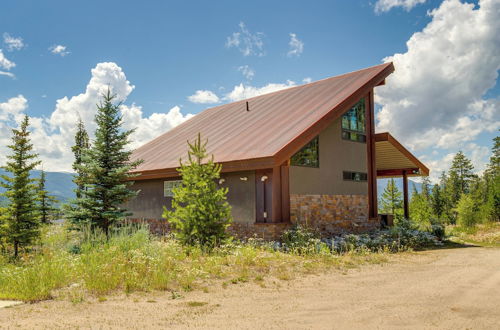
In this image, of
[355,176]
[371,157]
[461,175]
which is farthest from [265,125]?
Result: [461,175]

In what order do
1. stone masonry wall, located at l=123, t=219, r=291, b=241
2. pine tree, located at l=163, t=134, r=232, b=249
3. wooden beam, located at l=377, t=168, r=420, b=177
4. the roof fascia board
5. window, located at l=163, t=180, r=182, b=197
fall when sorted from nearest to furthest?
pine tree, located at l=163, t=134, r=232, b=249
the roof fascia board
stone masonry wall, located at l=123, t=219, r=291, b=241
window, located at l=163, t=180, r=182, b=197
wooden beam, located at l=377, t=168, r=420, b=177

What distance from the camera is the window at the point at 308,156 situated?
13.4m

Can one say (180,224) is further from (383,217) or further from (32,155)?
(383,217)

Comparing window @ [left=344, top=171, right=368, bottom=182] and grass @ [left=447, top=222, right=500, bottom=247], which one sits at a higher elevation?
window @ [left=344, top=171, right=368, bottom=182]

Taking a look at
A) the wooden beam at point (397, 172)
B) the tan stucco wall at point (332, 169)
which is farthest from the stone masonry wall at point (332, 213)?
the wooden beam at point (397, 172)

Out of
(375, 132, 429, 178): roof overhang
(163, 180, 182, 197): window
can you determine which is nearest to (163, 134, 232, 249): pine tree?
(163, 180, 182, 197): window

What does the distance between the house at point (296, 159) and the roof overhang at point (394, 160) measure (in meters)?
0.04

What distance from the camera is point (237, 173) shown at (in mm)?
13219

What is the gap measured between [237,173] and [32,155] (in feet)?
19.7

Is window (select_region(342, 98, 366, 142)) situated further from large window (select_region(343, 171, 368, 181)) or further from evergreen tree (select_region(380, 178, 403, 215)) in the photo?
evergreen tree (select_region(380, 178, 403, 215))

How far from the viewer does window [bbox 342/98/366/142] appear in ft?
51.4

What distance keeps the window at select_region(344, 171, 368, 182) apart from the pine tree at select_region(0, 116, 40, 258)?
1045 centimetres

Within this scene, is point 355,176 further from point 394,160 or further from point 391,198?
point 391,198

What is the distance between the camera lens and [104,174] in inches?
526
